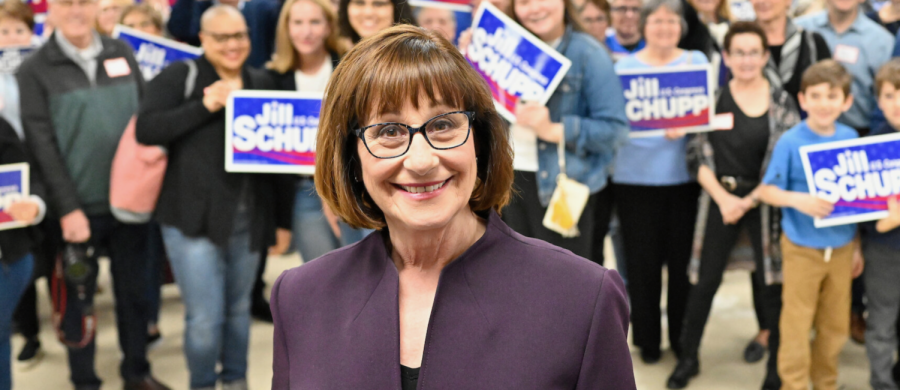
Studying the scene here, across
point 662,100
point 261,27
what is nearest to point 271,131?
point 261,27

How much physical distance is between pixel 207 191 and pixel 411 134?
247 centimetres

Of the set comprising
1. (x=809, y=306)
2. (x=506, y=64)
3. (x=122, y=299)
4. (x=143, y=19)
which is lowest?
(x=122, y=299)

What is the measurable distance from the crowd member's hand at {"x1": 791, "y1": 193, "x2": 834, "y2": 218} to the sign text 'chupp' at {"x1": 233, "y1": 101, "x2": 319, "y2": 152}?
2.12 metres

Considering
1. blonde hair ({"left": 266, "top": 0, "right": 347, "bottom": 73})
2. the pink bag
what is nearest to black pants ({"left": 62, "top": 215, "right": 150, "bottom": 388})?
the pink bag

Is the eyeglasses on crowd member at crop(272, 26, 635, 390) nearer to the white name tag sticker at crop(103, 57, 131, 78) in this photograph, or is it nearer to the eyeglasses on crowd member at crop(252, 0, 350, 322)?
the eyeglasses on crowd member at crop(252, 0, 350, 322)

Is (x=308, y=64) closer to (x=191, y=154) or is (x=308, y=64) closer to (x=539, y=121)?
(x=191, y=154)

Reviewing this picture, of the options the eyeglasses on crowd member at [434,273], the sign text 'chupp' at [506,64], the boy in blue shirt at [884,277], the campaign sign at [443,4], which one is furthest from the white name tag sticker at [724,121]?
the eyeglasses on crowd member at [434,273]

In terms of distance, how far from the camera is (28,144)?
4.00 metres

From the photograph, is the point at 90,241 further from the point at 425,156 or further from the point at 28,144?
the point at 425,156

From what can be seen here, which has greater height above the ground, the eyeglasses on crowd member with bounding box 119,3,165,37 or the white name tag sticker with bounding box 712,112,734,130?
the eyeglasses on crowd member with bounding box 119,3,165,37

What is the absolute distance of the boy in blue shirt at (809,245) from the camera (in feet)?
12.9

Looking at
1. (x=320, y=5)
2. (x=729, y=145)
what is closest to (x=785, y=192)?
(x=729, y=145)

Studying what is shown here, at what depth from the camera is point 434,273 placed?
1.66 metres

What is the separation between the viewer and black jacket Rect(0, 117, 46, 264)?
12.3 ft
